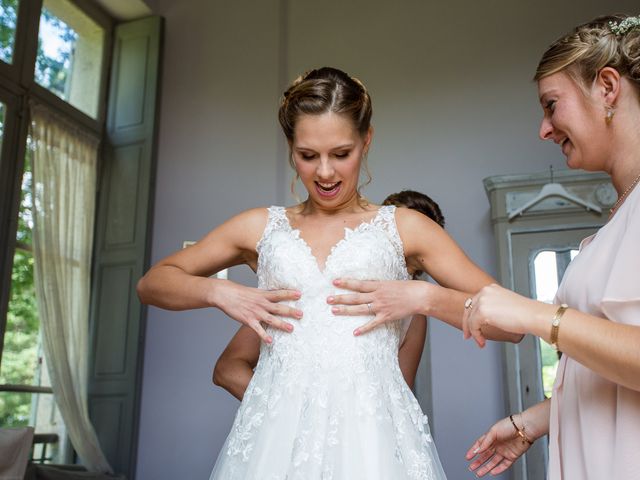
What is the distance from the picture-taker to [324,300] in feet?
5.47

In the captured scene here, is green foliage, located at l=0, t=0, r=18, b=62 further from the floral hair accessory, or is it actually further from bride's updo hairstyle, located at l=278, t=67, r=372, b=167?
the floral hair accessory

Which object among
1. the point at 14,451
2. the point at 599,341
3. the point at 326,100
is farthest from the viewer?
the point at 14,451

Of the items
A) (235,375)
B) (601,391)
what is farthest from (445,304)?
(235,375)

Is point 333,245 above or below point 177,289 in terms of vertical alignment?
above

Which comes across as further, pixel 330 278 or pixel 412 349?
pixel 412 349

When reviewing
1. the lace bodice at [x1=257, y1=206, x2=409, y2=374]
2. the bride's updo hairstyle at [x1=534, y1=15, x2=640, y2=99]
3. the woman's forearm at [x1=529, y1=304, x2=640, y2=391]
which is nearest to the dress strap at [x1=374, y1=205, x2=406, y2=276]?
the lace bodice at [x1=257, y1=206, x2=409, y2=374]

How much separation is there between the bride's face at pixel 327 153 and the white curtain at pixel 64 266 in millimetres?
3809

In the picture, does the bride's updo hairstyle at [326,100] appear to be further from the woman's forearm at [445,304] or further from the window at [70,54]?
the window at [70,54]

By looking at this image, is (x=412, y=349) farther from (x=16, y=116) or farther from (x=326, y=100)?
(x=16, y=116)

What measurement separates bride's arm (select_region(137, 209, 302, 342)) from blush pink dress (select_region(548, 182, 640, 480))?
0.63 meters

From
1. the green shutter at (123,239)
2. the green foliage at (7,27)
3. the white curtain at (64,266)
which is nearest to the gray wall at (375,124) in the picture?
the green shutter at (123,239)

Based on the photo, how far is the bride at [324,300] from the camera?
148 cm

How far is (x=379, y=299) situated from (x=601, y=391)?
21.1 inches

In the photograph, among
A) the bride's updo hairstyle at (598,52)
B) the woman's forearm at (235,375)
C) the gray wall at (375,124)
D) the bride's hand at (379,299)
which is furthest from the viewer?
the gray wall at (375,124)
